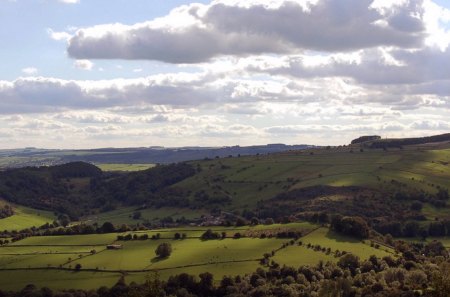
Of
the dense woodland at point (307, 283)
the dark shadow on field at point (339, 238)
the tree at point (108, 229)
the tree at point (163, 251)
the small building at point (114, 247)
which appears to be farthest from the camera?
the tree at point (108, 229)

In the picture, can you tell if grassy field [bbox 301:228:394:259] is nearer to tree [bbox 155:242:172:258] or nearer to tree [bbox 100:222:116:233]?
tree [bbox 155:242:172:258]

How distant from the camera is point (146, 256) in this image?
14612cm

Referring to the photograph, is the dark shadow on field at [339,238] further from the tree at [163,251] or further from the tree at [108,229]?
the tree at [108,229]

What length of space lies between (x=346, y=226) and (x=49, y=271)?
7370 centimetres

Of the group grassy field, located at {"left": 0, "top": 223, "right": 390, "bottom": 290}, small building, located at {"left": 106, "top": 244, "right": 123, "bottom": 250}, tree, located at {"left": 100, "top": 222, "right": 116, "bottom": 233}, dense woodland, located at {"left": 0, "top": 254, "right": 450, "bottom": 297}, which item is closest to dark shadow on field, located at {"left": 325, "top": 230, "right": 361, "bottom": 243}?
grassy field, located at {"left": 0, "top": 223, "right": 390, "bottom": 290}

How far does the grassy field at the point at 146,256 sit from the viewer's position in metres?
132

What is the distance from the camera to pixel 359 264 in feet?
436

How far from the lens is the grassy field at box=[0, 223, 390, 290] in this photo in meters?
132

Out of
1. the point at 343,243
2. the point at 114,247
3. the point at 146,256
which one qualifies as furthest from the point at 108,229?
the point at 343,243

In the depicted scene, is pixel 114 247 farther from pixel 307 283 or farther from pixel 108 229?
pixel 307 283

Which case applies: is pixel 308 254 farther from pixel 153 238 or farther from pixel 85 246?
pixel 85 246

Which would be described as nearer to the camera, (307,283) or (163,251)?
(307,283)

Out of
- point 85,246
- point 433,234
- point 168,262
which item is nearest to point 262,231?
point 168,262

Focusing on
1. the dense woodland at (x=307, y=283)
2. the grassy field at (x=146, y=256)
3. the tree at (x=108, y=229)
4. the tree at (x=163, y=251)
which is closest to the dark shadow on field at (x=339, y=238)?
the grassy field at (x=146, y=256)
